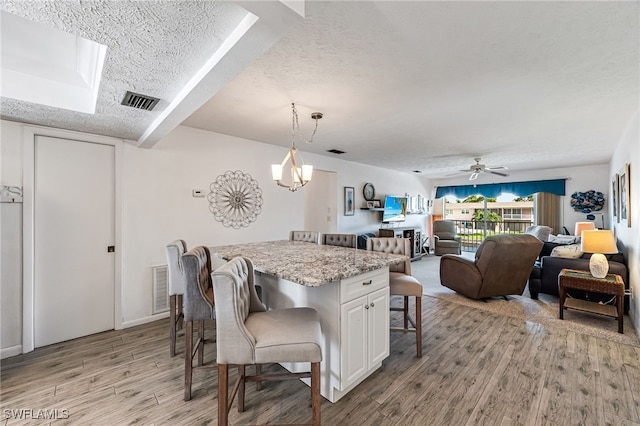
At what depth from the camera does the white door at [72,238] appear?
2.60m

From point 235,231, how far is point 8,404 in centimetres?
248

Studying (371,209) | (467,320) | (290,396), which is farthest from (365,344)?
(371,209)

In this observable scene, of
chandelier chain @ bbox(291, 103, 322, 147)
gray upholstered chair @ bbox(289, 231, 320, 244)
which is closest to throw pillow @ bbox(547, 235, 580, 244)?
gray upholstered chair @ bbox(289, 231, 320, 244)

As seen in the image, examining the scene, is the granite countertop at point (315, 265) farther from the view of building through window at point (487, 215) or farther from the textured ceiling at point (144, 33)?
the view of building through window at point (487, 215)

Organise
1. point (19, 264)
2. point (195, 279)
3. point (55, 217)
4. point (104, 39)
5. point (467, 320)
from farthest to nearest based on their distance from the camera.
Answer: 1. point (467, 320)
2. point (55, 217)
3. point (19, 264)
4. point (195, 279)
5. point (104, 39)

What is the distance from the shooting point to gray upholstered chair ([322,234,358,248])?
3.40 m

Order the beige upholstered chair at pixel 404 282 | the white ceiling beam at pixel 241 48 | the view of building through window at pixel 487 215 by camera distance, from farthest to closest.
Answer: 1. the view of building through window at pixel 487 215
2. the beige upholstered chair at pixel 404 282
3. the white ceiling beam at pixel 241 48

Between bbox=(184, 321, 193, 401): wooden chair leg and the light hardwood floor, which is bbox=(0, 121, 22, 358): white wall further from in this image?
bbox=(184, 321, 193, 401): wooden chair leg

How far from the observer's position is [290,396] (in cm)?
187

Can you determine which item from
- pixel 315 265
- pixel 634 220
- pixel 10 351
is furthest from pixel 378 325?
pixel 10 351

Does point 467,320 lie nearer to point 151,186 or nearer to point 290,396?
point 290,396

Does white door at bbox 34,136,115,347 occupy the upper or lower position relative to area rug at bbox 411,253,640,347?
upper

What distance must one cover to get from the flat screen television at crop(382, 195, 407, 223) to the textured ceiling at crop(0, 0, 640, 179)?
9.78ft

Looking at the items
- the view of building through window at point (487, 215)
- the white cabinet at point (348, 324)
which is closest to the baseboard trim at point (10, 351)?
the white cabinet at point (348, 324)
